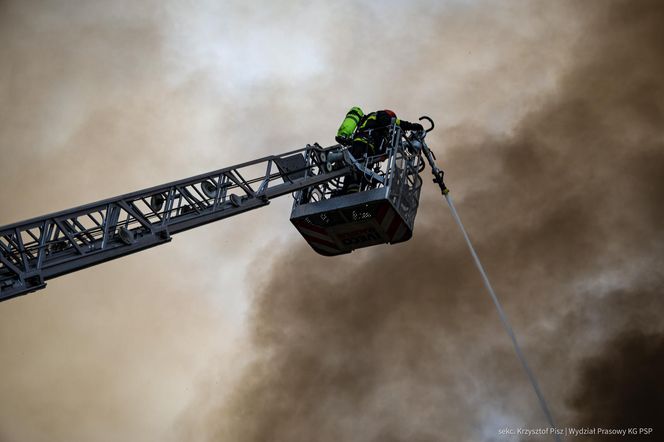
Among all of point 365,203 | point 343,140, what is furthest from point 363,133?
point 365,203

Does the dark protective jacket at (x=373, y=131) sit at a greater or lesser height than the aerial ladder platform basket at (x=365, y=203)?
greater

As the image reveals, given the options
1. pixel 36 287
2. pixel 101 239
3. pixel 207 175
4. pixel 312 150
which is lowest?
pixel 36 287

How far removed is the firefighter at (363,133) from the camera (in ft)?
66.1

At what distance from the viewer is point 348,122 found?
66.2 ft

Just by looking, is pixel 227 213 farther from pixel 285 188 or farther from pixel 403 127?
pixel 403 127

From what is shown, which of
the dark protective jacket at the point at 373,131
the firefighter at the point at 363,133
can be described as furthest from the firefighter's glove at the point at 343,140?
the dark protective jacket at the point at 373,131

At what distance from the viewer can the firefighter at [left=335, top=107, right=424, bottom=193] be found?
20.2 m

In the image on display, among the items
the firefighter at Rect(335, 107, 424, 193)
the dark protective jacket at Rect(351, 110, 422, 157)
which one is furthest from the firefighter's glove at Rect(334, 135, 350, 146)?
the dark protective jacket at Rect(351, 110, 422, 157)

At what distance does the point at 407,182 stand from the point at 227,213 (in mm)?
4284

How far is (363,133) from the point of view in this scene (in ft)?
67.3

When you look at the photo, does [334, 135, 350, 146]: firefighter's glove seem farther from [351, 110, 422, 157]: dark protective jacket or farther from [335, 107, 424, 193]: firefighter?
[351, 110, 422, 157]: dark protective jacket

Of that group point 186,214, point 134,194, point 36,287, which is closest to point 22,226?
point 36,287

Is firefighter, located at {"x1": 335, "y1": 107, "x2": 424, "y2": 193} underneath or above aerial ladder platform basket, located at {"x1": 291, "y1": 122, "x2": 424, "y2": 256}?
above

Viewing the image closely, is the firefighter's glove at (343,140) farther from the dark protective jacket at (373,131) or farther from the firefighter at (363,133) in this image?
the dark protective jacket at (373,131)
